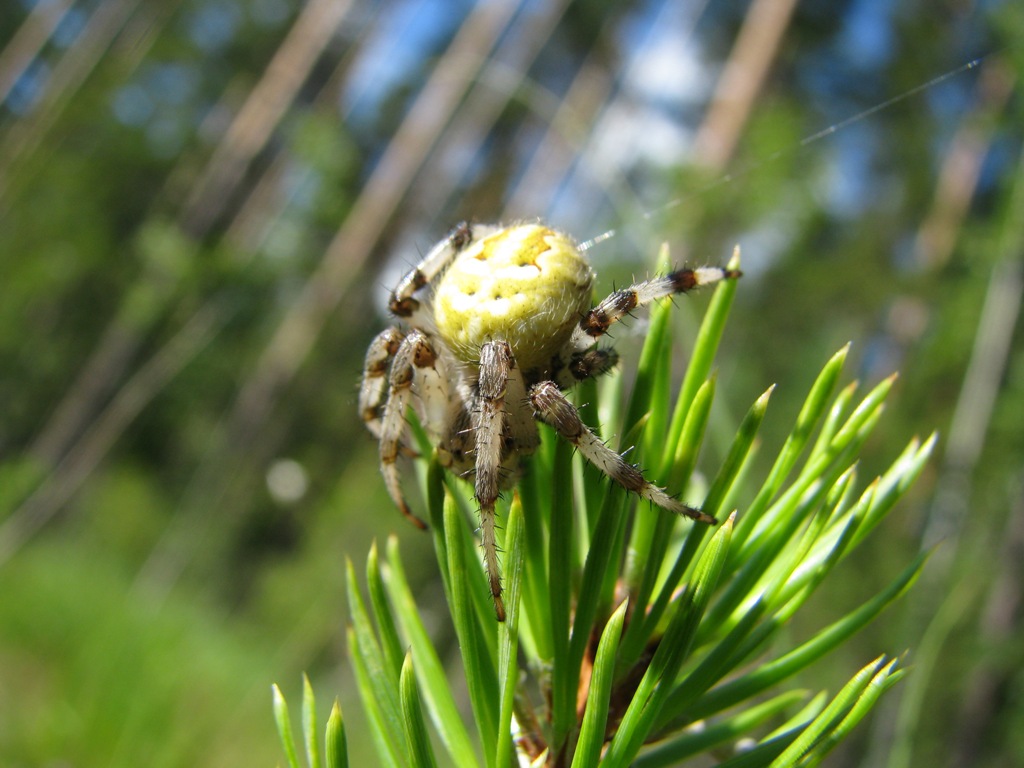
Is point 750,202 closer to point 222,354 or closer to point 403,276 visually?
point 403,276

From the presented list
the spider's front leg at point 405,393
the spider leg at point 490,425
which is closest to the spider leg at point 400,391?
the spider's front leg at point 405,393

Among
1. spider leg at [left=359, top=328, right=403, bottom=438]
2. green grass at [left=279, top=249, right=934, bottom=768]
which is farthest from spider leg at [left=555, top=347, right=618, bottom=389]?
spider leg at [left=359, top=328, right=403, bottom=438]

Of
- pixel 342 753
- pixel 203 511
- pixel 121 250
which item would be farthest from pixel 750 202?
pixel 121 250

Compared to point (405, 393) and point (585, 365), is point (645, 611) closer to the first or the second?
point (585, 365)

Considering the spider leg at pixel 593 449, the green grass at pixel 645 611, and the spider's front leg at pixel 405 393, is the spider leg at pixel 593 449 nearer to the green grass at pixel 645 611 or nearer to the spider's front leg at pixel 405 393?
the green grass at pixel 645 611

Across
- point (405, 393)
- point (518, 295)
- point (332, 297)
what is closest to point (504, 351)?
point (518, 295)

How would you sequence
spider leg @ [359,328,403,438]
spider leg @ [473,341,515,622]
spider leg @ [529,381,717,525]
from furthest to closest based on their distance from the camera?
spider leg @ [359,328,403,438] → spider leg @ [473,341,515,622] → spider leg @ [529,381,717,525]

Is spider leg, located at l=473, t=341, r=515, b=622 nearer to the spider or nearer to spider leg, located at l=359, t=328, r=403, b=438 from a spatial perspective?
the spider
